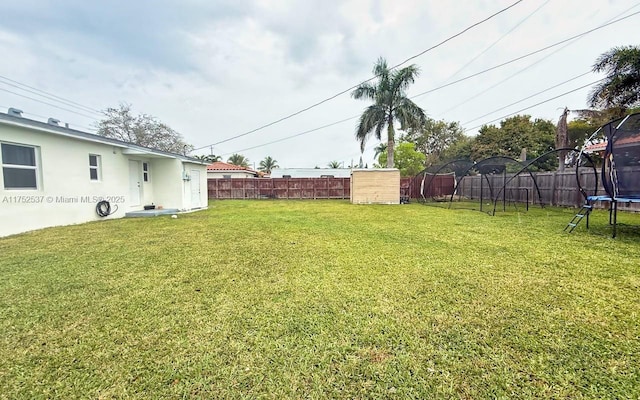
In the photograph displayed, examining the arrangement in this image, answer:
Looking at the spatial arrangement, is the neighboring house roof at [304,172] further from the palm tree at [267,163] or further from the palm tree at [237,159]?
the palm tree at [267,163]

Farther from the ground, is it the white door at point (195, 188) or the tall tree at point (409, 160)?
the tall tree at point (409, 160)

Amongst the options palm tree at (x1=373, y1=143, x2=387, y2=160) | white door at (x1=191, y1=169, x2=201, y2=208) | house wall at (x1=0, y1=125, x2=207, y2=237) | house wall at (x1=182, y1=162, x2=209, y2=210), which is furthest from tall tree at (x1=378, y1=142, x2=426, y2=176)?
house wall at (x1=0, y1=125, x2=207, y2=237)

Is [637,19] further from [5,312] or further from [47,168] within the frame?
[47,168]

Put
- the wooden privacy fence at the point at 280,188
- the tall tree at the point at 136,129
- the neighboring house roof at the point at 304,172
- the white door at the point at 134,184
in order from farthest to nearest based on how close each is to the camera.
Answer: the neighboring house roof at the point at 304,172, the tall tree at the point at 136,129, the wooden privacy fence at the point at 280,188, the white door at the point at 134,184

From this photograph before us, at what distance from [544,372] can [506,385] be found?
32cm

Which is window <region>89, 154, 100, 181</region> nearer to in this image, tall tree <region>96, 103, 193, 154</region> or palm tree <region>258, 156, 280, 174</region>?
tall tree <region>96, 103, 193, 154</region>

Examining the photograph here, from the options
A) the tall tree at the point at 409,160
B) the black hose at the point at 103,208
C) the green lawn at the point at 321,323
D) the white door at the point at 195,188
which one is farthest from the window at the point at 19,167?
the tall tree at the point at 409,160

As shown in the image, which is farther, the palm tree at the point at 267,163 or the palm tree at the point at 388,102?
the palm tree at the point at 267,163

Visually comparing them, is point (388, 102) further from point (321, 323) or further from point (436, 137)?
point (436, 137)

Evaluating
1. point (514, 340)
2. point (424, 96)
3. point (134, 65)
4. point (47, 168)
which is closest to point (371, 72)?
point (424, 96)

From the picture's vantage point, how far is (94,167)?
837cm

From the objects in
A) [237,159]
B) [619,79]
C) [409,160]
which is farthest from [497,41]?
[237,159]

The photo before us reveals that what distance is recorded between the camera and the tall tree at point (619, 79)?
953 cm

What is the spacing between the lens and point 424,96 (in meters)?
16.5
